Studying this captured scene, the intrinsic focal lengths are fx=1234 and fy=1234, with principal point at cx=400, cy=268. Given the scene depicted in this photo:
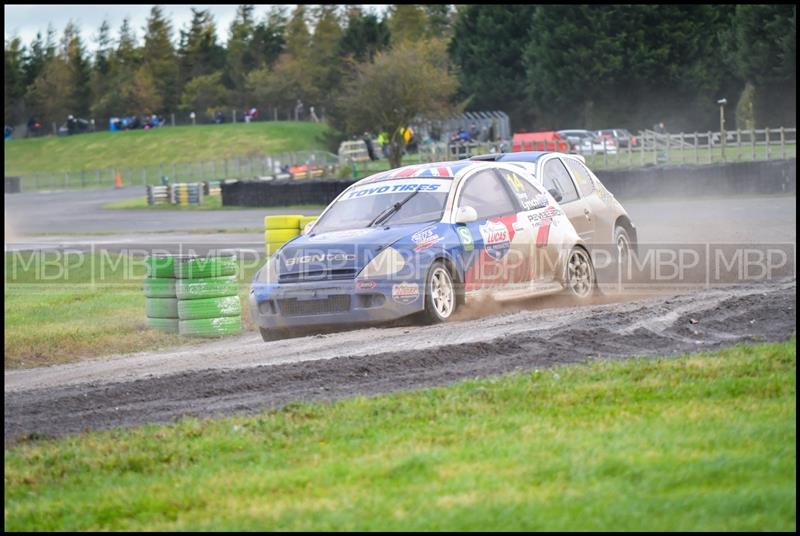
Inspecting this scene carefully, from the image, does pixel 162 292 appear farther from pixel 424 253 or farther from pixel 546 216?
pixel 546 216

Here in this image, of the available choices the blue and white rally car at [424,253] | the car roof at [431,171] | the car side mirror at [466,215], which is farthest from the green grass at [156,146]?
the car side mirror at [466,215]

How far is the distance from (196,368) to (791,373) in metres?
4.48

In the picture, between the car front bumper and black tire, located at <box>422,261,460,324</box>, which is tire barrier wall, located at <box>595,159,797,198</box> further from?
the car front bumper

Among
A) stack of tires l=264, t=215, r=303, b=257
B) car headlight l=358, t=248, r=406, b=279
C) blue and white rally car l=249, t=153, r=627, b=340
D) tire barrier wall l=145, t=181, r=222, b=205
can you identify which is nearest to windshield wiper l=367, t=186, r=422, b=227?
blue and white rally car l=249, t=153, r=627, b=340

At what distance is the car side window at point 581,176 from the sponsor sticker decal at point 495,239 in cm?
291

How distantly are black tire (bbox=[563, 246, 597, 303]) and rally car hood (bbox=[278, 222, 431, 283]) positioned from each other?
188 centimetres

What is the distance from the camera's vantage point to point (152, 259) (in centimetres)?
1327

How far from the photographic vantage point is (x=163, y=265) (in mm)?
13156

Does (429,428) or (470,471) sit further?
(429,428)

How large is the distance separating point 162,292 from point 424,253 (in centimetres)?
353

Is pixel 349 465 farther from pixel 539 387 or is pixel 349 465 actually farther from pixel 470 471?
pixel 539 387

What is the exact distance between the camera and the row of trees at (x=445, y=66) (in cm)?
6231

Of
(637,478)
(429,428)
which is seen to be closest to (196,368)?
(429,428)

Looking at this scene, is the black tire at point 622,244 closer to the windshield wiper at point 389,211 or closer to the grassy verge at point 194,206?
the windshield wiper at point 389,211
